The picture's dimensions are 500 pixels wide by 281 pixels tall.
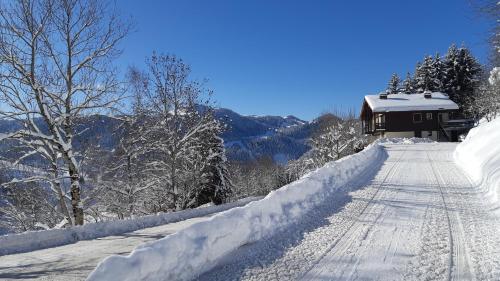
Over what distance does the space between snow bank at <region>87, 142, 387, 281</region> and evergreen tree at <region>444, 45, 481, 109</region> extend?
2423 inches

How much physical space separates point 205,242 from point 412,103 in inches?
2214

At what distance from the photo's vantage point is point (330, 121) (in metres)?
55.7

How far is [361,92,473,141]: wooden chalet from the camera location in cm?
5322

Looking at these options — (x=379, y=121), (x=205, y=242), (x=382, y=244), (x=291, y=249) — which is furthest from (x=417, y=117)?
(x=205, y=242)

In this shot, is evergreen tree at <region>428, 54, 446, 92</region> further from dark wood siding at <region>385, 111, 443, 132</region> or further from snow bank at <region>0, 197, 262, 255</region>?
snow bank at <region>0, 197, 262, 255</region>

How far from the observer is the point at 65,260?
7.10 metres

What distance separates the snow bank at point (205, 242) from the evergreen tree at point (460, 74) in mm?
61557

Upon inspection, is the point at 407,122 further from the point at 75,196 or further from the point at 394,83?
the point at 75,196

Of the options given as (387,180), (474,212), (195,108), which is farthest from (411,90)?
(474,212)

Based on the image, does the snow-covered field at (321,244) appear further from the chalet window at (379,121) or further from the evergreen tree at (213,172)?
the chalet window at (379,121)

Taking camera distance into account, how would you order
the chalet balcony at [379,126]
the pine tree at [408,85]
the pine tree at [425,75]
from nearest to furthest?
the chalet balcony at [379,126] < the pine tree at [425,75] < the pine tree at [408,85]

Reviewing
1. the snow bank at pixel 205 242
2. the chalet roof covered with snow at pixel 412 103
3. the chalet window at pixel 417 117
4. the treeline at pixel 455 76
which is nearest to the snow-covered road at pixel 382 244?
the snow bank at pixel 205 242

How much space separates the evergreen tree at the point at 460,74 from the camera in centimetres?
6031

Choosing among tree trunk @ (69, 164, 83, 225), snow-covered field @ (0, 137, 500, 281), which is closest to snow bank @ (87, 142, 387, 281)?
snow-covered field @ (0, 137, 500, 281)
